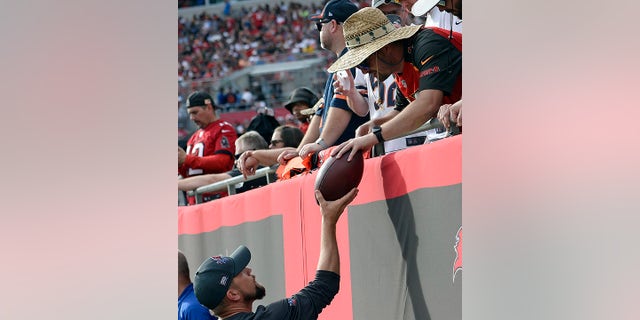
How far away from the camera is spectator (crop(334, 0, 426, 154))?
4.10m

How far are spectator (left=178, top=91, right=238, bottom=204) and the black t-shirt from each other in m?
2.96

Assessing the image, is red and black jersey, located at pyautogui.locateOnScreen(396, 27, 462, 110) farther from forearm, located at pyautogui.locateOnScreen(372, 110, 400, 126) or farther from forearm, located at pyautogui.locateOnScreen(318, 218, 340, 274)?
forearm, located at pyautogui.locateOnScreen(318, 218, 340, 274)

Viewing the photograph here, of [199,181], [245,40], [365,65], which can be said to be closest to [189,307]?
[365,65]

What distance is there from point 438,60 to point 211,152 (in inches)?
140

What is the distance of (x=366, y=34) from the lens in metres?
3.84

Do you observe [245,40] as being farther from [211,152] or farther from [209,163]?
[209,163]

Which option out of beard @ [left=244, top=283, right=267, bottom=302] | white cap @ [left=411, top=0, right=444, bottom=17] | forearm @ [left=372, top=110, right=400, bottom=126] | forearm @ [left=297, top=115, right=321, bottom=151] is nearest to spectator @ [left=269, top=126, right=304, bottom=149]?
forearm @ [left=297, top=115, right=321, bottom=151]

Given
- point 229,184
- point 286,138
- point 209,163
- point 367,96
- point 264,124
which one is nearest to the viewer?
point 367,96

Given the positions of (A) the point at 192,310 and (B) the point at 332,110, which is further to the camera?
(B) the point at 332,110
